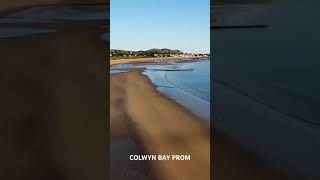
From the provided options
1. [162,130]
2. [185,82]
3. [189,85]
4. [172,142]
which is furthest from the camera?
[185,82]

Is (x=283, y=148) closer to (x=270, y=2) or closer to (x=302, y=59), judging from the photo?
(x=302, y=59)

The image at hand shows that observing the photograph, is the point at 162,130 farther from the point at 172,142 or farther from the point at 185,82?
the point at 185,82

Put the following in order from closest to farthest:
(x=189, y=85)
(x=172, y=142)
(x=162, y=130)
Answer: (x=172, y=142) < (x=162, y=130) < (x=189, y=85)

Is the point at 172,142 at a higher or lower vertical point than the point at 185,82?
lower
